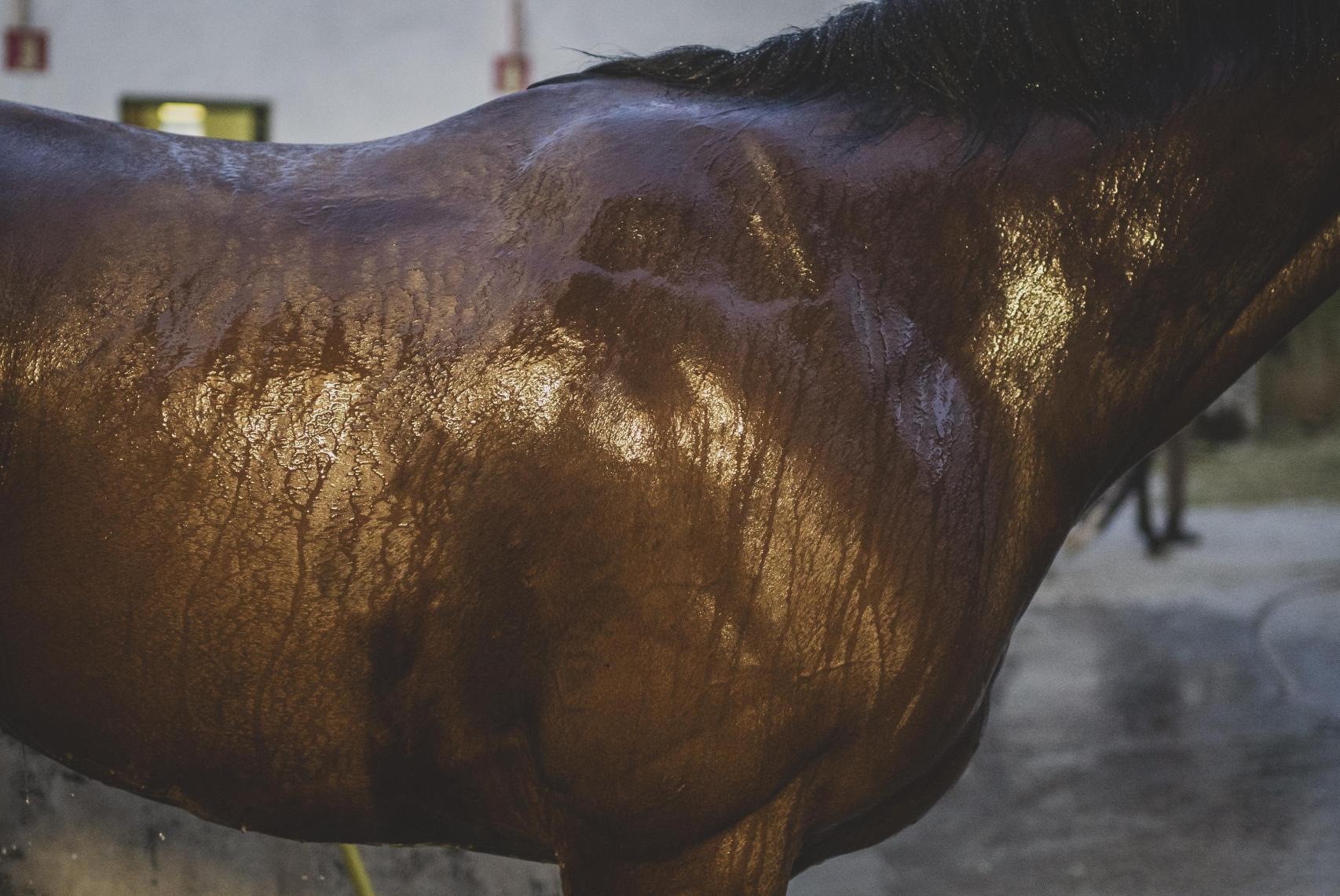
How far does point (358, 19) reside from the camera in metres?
5.87

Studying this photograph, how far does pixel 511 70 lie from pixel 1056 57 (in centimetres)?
507

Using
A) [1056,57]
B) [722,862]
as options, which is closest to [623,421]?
[722,862]

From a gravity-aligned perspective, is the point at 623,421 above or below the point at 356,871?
above

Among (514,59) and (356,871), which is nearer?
(356,871)

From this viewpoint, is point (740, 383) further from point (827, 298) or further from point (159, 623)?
point (159, 623)

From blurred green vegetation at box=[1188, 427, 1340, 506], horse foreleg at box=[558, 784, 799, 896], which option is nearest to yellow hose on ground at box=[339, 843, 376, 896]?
horse foreleg at box=[558, 784, 799, 896]

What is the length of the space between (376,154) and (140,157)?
21cm

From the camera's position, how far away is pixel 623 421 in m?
0.99

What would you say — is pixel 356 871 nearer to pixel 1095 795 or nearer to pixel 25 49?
pixel 1095 795

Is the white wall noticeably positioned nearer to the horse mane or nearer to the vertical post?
the vertical post

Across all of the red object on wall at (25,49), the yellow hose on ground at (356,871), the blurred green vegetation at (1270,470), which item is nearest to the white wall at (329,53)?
the red object on wall at (25,49)

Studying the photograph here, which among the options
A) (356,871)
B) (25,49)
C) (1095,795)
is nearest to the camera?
(356,871)

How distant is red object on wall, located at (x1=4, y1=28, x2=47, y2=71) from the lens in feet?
18.4

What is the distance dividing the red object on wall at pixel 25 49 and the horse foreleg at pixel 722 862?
5.89 meters
